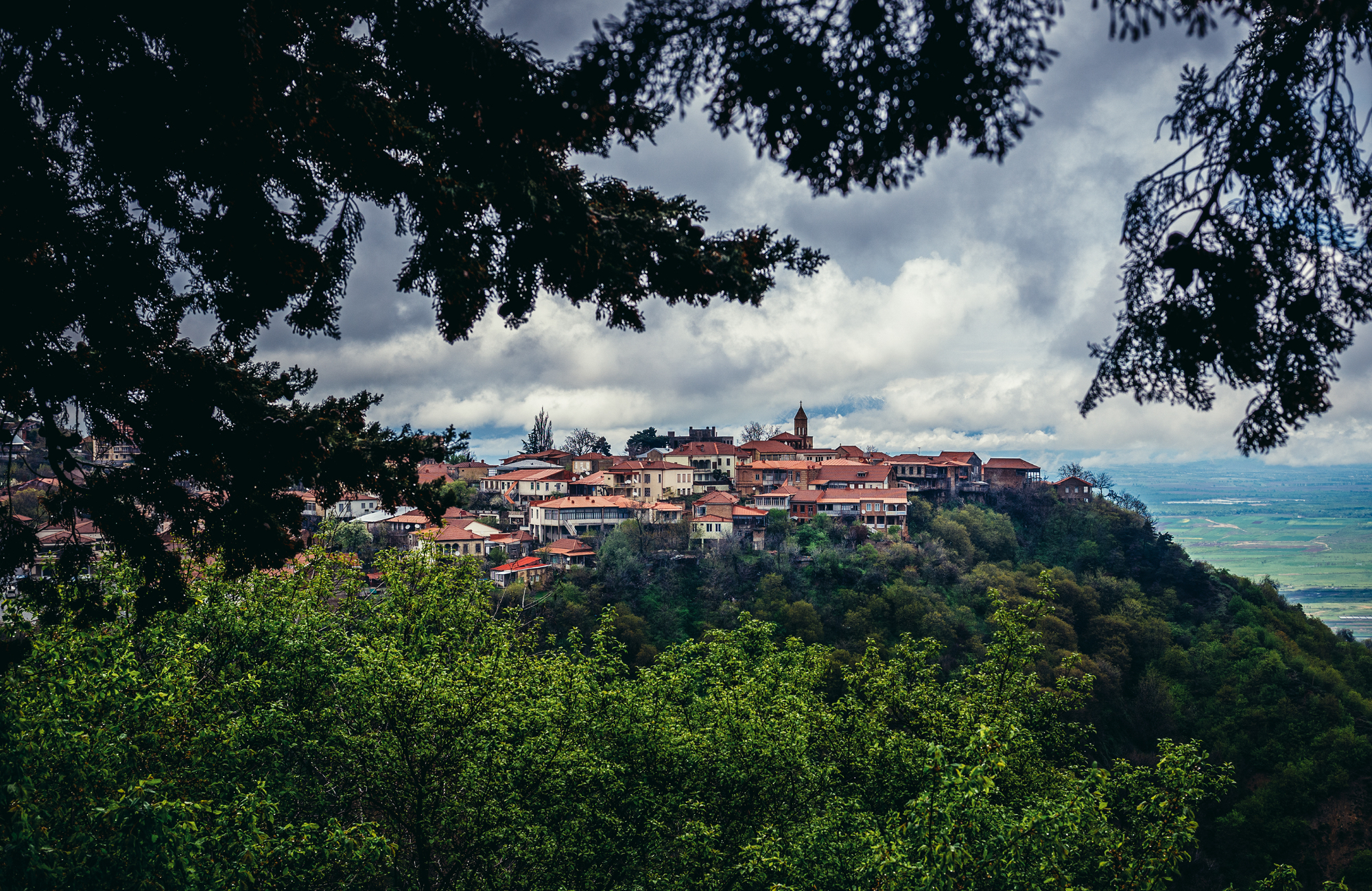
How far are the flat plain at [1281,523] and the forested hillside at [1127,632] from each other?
77.3 metres

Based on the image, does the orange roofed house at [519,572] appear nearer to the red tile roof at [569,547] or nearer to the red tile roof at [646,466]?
the red tile roof at [569,547]

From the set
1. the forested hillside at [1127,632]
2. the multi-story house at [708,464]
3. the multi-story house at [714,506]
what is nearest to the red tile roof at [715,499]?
the multi-story house at [714,506]

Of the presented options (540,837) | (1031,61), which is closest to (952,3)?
(1031,61)

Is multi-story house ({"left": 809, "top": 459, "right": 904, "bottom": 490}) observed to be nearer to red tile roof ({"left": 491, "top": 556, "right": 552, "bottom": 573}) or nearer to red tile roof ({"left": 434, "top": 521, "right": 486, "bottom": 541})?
red tile roof ({"left": 491, "top": 556, "right": 552, "bottom": 573})

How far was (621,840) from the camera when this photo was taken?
31.4 feet

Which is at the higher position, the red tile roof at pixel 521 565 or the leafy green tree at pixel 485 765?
the leafy green tree at pixel 485 765

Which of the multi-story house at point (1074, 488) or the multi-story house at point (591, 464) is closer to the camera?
the multi-story house at point (591, 464)

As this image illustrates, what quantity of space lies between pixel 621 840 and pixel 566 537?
39.4 metres

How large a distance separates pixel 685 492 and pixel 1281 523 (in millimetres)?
158443

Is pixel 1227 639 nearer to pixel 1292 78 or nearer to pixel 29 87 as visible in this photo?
pixel 1292 78

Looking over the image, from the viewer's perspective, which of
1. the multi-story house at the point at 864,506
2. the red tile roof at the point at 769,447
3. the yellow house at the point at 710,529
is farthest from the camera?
the red tile roof at the point at 769,447

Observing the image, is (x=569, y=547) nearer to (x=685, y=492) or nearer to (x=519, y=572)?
(x=519, y=572)

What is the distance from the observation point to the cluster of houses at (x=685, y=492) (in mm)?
46219

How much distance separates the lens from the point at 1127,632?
4106cm
